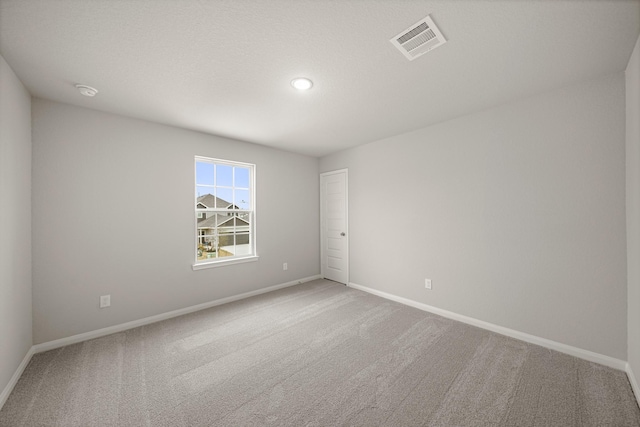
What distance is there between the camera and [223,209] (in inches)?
146

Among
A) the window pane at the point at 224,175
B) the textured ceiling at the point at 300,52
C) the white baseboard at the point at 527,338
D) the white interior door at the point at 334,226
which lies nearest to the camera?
the textured ceiling at the point at 300,52

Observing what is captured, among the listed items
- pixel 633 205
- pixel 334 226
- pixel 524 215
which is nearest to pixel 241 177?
pixel 334 226

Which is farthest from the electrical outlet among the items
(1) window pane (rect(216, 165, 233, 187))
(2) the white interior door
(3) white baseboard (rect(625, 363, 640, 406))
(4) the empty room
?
(3) white baseboard (rect(625, 363, 640, 406))

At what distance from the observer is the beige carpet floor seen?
159 cm

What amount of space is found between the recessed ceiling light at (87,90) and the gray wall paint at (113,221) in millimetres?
491

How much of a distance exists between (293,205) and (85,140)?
288 cm

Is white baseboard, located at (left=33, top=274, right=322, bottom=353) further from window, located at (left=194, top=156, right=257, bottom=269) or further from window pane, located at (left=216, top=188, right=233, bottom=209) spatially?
window pane, located at (left=216, top=188, right=233, bottom=209)

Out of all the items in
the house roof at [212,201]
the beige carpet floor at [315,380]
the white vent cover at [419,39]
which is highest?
the white vent cover at [419,39]

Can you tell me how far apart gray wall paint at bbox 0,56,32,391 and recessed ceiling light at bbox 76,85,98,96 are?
1.27 ft

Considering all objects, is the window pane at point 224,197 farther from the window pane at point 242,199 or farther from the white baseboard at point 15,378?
the white baseboard at point 15,378

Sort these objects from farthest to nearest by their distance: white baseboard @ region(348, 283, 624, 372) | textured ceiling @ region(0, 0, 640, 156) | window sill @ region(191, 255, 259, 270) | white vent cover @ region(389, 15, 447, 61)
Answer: window sill @ region(191, 255, 259, 270) < white baseboard @ region(348, 283, 624, 372) < white vent cover @ region(389, 15, 447, 61) < textured ceiling @ region(0, 0, 640, 156)

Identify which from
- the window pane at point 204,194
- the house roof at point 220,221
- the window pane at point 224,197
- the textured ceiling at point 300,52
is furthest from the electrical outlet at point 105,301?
the textured ceiling at point 300,52

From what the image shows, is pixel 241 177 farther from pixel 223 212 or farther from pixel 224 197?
pixel 223 212

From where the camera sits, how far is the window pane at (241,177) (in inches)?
154
